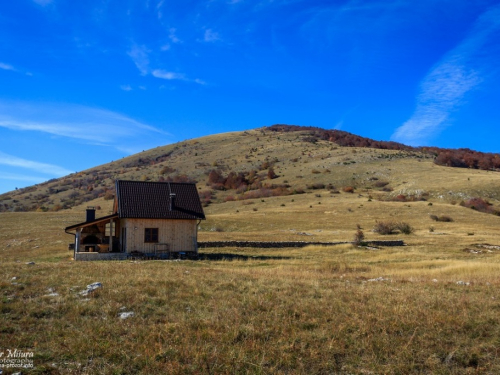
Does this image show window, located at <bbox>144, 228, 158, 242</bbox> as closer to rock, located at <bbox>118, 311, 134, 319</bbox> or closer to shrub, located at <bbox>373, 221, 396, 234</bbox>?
rock, located at <bbox>118, 311, 134, 319</bbox>

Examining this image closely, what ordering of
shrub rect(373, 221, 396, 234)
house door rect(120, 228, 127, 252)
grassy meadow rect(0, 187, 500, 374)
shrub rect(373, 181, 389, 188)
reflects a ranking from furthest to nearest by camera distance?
shrub rect(373, 181, 389, 188), shrub rect(373, 221, 396, 234), house door rect(120, 228, 127, 252), grassy meadow rect(0, 187, 500, 374)

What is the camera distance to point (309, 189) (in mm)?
79312

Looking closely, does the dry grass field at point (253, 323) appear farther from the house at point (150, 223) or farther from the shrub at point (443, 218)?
the shrub at point (443, 218)

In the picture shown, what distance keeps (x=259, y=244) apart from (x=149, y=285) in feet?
73.9

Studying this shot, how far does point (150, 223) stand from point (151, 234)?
2.48 ft

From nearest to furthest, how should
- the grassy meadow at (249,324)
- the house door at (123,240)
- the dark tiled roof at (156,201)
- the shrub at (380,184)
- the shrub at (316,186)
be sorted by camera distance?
the grassy meadow at (249,324) → the house door at (123,240) → the dark tiled roof at (156,201) → the shrub at (316,186) → the shrub at (380,184)

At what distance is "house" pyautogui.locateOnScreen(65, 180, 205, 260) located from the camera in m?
27.4

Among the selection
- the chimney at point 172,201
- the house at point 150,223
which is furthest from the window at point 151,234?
the chimney at point 172,201

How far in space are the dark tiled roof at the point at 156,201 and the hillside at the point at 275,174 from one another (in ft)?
147

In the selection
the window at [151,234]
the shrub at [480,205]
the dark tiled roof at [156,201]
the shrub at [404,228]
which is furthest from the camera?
the shrub at [480,205]

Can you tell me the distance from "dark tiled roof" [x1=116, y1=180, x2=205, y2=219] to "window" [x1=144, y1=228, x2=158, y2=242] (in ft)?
3.40

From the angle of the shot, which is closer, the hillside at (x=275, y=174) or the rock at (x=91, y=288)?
the rock at (x=91, y=288)

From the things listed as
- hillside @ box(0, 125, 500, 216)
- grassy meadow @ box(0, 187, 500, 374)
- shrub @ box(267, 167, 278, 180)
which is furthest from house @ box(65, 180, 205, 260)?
shrub @ box(267, 167, 278, 180)

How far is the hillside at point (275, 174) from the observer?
75188 millimetres
